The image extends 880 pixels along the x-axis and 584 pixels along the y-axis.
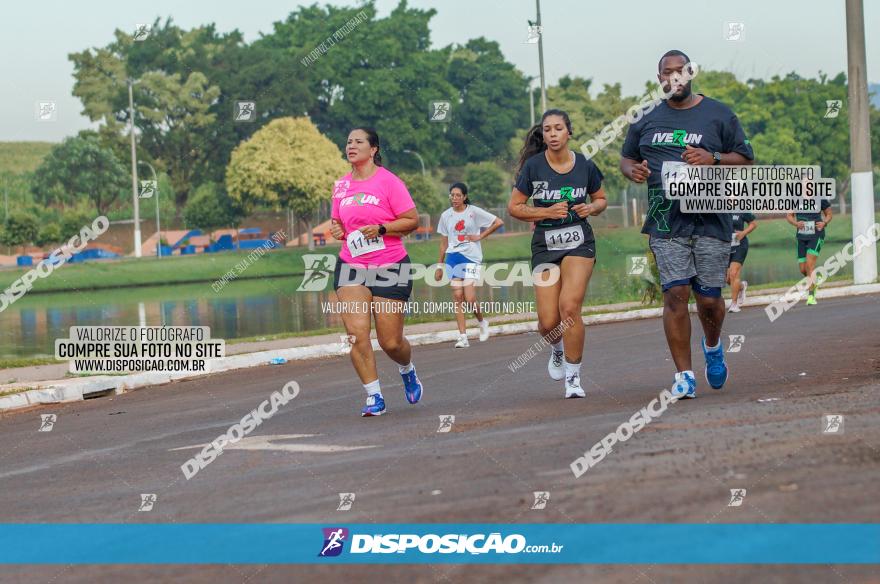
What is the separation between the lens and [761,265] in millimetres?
50531

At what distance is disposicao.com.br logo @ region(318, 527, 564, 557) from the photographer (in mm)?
5027

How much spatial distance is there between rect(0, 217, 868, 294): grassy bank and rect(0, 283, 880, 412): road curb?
3728 cm

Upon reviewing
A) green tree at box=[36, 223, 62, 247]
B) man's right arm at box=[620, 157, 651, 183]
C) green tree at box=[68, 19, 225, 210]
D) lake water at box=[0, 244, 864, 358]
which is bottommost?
lake water at box=[0, 244, 864, 358]

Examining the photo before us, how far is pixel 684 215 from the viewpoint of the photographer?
9375 mm

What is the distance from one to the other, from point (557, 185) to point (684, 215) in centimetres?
138

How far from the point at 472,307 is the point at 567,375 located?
8382mm

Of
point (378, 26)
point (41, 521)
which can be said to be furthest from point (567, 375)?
point (378, 26)

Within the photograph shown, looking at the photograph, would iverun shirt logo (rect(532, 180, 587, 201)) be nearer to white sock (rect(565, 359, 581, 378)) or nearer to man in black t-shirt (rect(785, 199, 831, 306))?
white sock (rect(565, 359, 581, 378))

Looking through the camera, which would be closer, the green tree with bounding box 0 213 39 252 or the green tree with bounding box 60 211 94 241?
the green tree with bounding box 0 213 39 252

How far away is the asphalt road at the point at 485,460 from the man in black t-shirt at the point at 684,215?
0.61m

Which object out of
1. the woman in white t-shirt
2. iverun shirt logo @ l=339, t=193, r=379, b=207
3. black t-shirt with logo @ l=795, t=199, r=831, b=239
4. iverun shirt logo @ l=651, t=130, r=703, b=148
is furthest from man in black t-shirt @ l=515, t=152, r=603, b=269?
black t-shirt with logo @ l=795, t=199, r=831, b=239

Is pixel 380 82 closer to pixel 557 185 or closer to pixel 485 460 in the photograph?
pixel 557 185

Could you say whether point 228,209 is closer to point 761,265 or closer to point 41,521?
point 761,265

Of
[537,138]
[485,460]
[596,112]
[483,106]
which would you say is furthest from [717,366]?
[483,106]
